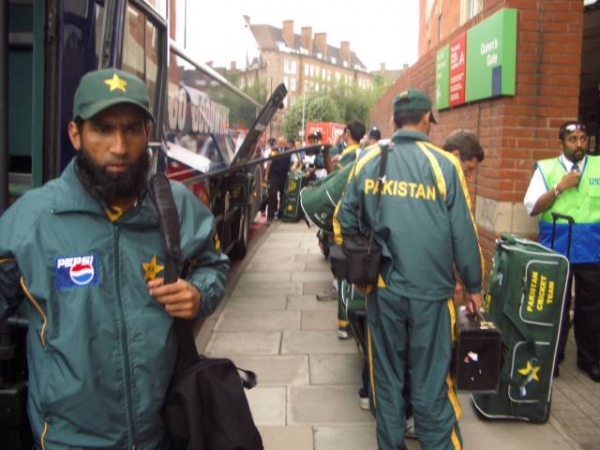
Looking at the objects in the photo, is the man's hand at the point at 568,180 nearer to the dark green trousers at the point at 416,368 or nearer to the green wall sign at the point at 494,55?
the green wall sign at the point at 494,55

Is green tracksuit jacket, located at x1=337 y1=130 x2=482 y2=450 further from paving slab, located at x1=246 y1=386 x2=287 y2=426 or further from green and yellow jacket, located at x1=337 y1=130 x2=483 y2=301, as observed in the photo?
paving slab, located at x1=246 y1=386 x2=287 y2=426

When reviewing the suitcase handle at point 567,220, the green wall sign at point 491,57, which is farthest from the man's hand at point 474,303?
the green wall sign at point 491,57

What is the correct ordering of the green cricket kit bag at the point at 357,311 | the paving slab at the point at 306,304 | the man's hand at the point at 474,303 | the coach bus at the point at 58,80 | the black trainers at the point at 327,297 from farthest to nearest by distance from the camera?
the black trainers at the point at 327,297 < the paving slab at the point at 306,304 < the green cricket kit bag at the point at 357,311 < the man's hand at the point at 474,303 < the coach bus at the point at 58,80

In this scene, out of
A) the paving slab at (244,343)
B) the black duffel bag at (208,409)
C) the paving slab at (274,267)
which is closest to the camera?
the black duffel bag at (208,409)

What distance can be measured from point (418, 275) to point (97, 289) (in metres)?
1.81

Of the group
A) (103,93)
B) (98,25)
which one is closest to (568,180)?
(98,25)

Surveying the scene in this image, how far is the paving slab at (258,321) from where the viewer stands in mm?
6251

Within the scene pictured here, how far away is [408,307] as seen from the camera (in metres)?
3.32

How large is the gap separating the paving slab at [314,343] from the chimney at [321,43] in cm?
10098

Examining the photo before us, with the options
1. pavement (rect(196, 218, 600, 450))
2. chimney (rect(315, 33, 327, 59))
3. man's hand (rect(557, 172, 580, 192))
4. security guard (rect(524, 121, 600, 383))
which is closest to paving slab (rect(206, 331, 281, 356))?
pavement (rect(196, 218, 600, 450))

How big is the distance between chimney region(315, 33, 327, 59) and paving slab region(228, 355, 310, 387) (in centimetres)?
10164

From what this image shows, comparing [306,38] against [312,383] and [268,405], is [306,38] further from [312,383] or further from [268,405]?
[268,405]

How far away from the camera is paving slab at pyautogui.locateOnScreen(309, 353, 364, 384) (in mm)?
4879

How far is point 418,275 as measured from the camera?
329 centimetres
